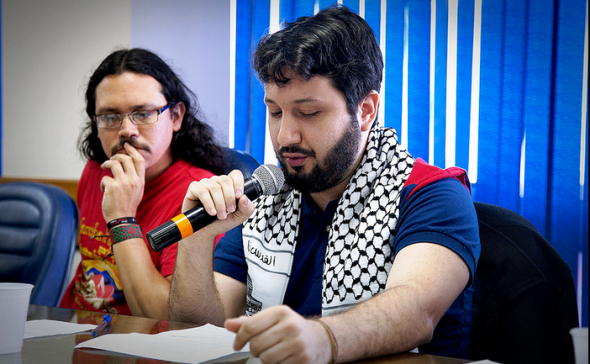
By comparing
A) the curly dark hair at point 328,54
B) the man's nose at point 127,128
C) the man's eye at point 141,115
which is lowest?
the man's nose at point 127,128

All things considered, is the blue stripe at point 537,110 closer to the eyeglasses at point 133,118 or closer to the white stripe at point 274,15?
the white stripe at point 274,15

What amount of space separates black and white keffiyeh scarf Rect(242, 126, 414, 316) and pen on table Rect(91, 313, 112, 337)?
1.24 ft

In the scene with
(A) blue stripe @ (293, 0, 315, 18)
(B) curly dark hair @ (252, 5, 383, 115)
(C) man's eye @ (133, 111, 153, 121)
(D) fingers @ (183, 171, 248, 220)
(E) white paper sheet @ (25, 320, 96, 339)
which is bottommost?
(E) white paper sheet @ (25, 320, 96, 339)

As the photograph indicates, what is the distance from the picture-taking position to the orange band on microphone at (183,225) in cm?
Result: 99

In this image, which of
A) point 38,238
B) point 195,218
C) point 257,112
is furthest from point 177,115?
point 257,112

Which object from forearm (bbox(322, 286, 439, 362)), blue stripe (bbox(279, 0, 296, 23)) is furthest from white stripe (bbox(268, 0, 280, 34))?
forearm (bbox(322, 286, 439, 362))

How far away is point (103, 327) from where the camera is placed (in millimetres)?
1031

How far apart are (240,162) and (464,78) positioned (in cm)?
128

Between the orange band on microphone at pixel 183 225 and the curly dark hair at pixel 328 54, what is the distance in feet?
1.45

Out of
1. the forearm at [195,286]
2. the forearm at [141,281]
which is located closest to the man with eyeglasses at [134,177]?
the forearm at [141,281]

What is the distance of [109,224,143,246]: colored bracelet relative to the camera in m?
1.49

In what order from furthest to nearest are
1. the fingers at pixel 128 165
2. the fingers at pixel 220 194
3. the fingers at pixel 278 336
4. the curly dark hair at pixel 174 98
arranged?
Answer: the curly dark hair at pixel 174 98 < the fingers at pixel 128 165 < the fingers at pixel 220 194 < the fingers at pixel 278 336

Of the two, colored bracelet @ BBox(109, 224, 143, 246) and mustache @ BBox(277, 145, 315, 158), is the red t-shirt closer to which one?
colored bracelet @ BBox(109, 224, 143, 246)

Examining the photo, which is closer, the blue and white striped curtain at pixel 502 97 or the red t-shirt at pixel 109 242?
the red t-shirt at pixel 109 242
